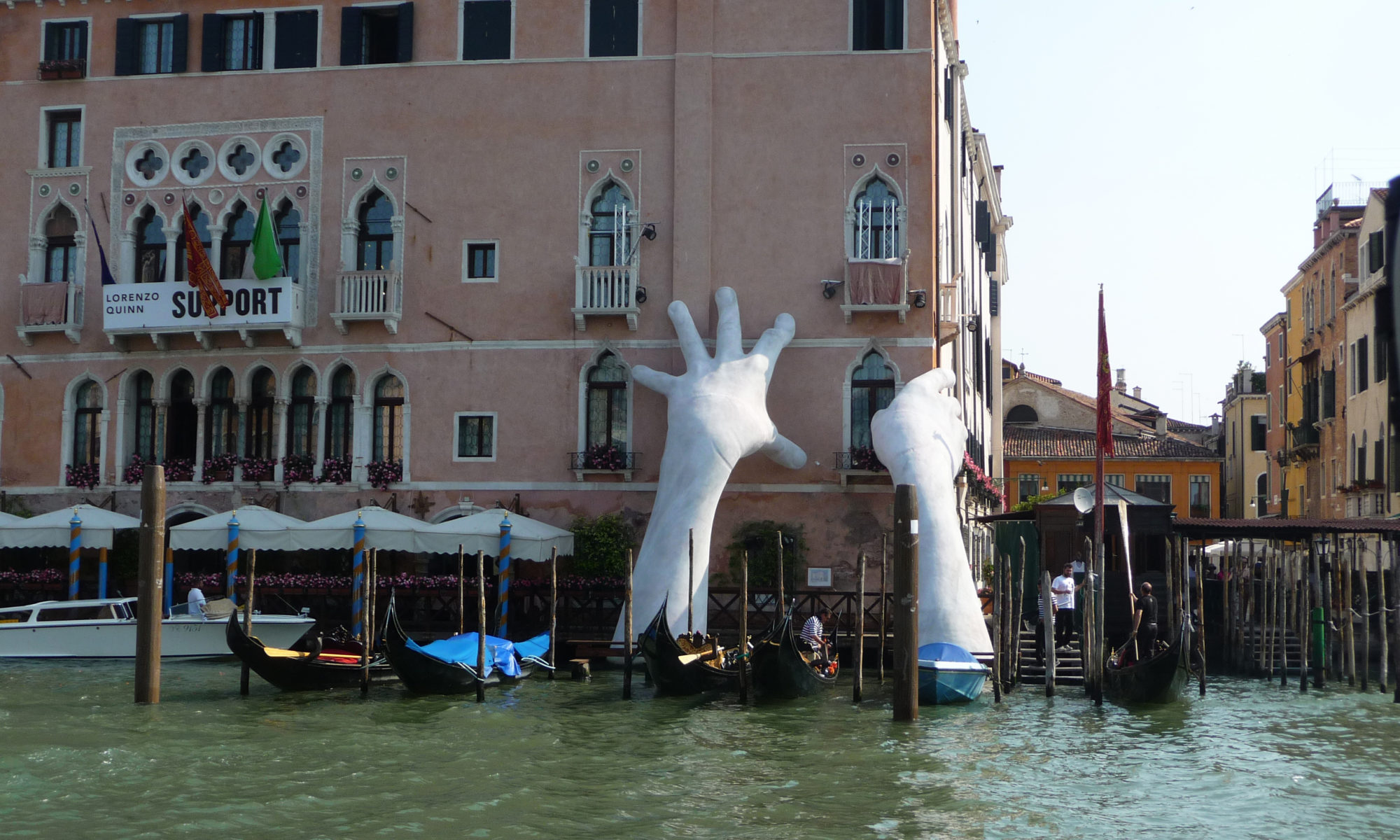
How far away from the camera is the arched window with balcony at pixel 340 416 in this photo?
2228 centimetres

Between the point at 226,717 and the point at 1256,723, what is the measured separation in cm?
1059

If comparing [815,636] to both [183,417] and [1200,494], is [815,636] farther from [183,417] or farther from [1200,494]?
[1200,494]

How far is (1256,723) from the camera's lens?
593 inches

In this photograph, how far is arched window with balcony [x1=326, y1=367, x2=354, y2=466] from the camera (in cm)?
2228

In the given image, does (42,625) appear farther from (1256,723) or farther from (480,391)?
(1256,723)

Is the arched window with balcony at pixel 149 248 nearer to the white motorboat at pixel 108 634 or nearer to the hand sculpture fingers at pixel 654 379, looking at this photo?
the white motorboat at pixel 108 634

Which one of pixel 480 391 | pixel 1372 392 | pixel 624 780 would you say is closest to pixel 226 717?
pixel 624 780

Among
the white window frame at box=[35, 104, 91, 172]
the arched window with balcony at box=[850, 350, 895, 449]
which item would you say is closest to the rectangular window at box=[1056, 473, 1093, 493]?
the arched window with balcony at box=[850, 350, 895, 449]

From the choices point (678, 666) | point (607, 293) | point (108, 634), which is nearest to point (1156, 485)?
point (607, 293)

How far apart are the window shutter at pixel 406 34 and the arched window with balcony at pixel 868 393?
8500mm

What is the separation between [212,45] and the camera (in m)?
22.9

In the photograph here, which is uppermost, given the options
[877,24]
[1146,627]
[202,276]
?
[877,24]

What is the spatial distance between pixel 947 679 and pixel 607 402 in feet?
25.2

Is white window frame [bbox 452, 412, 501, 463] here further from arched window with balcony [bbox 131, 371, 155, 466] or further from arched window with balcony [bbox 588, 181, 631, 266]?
arched window with balcony [bbox 131, 371, 155, 466]
